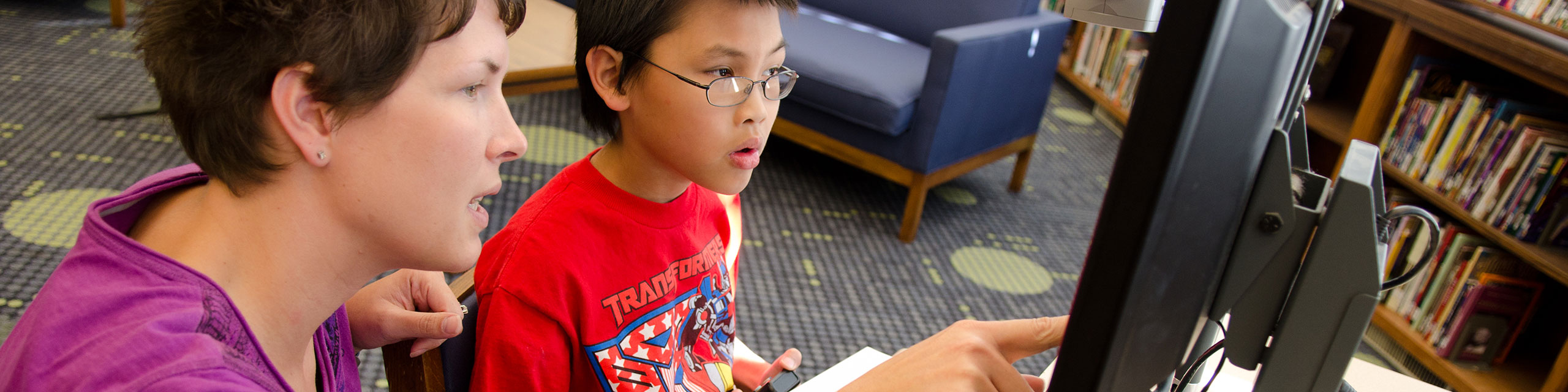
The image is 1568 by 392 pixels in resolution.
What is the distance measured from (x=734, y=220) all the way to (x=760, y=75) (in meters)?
0.28

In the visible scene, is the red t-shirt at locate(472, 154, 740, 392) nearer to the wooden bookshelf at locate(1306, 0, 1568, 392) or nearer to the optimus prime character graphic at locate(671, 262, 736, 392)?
the optimus prime character graphic at locate(671, 262, 736, 392)

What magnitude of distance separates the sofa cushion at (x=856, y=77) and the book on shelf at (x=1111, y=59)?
3.88 feet

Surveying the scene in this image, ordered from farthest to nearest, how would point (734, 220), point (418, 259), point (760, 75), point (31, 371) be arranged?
point (734, 220)
point (760, 75)
point (418, 259)
point (31, 371)

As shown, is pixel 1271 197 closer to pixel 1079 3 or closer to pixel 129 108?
pixel 1079 3

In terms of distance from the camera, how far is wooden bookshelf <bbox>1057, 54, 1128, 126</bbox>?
11.5 ft

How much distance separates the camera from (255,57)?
0.54 meters

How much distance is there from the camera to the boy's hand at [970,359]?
0.55 m

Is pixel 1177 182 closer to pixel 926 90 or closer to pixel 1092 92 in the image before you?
pixel 926 90

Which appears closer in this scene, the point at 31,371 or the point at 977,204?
the point at 31,371

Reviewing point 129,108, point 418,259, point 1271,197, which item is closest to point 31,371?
point 418,259

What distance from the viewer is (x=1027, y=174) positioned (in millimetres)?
3074

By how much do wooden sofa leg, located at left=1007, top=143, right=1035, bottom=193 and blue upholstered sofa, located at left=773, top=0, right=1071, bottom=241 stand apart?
60mm

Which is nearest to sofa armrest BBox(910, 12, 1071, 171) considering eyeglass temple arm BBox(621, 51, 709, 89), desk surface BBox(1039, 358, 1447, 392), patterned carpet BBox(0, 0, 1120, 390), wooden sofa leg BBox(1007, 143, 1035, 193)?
wooden sofa leg BBox(1007, 143, 1035, 193)

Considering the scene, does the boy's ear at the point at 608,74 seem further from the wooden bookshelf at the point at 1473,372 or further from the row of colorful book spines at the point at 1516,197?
the row of colorful book spines at the point at 1516,197
